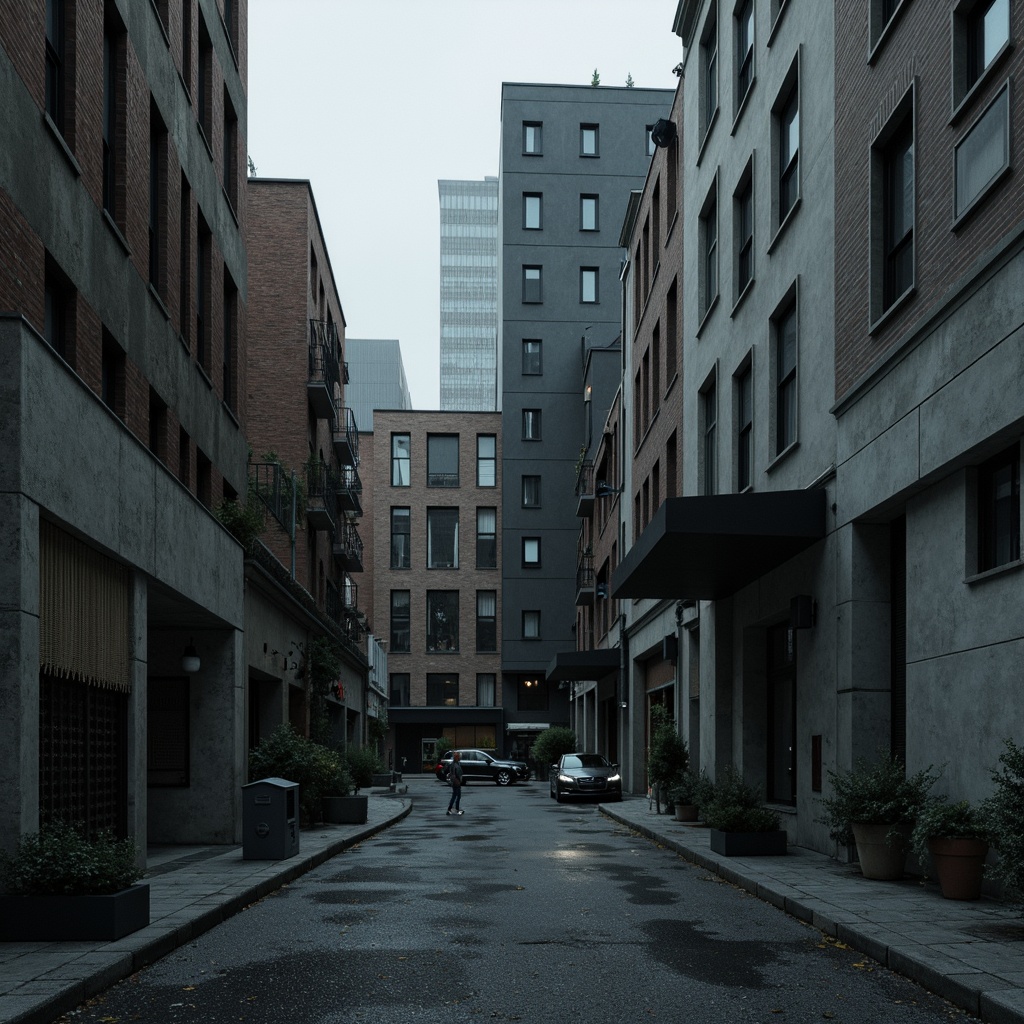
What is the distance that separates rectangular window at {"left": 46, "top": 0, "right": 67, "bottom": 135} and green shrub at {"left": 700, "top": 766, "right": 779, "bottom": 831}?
1153cm

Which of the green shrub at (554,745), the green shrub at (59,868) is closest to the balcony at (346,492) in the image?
the green shrub at (554,745)

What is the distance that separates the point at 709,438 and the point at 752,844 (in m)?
11.3

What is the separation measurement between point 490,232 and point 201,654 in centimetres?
17149

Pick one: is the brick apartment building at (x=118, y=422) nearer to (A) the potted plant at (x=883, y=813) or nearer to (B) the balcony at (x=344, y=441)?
(A) the potted plant at (x=883, y=813)

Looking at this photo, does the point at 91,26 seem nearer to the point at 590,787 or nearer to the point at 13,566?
the point at 13,566

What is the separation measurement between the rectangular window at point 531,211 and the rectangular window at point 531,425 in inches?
382

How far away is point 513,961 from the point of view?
30.6 feet

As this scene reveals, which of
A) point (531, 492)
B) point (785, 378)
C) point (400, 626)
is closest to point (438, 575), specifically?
point (400, 626)

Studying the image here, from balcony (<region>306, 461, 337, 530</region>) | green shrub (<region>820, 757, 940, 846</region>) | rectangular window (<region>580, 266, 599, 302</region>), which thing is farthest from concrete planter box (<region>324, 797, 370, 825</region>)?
rectangular window (<region>580, 266, 599, 302</region>)

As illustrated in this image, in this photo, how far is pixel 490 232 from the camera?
611ft

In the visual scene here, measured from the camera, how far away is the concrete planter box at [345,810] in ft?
81.8

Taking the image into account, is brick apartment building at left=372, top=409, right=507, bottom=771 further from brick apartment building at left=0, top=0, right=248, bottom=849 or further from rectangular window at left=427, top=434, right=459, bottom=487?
brick apartment building at left=0, top=0, right=248, bottom=849

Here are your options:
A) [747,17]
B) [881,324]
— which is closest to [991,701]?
[881,324]

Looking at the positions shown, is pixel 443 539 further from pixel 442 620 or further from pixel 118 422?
pixel 118 422
